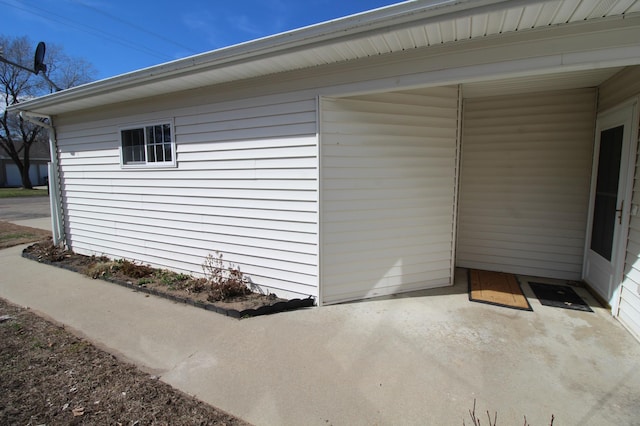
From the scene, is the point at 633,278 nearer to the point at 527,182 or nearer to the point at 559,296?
the point at 559,296

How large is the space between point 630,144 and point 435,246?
2.21 meters

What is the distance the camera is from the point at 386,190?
3912 millimetres

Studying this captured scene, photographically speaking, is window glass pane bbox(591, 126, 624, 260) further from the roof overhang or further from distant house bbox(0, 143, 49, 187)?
distant house bbox(0, 143, 49, 187)

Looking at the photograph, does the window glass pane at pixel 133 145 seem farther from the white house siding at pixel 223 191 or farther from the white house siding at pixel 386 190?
the white house siding at pixel 386 190

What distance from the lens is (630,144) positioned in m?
3.25

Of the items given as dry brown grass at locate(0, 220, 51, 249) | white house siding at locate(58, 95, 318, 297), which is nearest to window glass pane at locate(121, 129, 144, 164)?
white house siding at locate(58, 95, 318, 297)

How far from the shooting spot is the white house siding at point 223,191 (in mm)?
3824

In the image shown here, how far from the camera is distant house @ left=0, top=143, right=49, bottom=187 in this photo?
105 feet

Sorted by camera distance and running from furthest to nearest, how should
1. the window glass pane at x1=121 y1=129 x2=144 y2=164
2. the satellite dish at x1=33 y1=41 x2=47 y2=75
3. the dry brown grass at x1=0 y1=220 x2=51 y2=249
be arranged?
the dry brown grass at x1=0 y1=220 x2=51 y2=249 < the satellite dish at x1=33 y1=41 x2=47 y2=75 < the window glass pane at x1=121 y1=129 x2=144 y2=164

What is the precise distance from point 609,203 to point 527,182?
106 cm

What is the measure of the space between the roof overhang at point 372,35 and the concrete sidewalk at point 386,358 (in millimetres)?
2735

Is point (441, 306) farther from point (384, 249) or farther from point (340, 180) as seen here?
point (340, 180)

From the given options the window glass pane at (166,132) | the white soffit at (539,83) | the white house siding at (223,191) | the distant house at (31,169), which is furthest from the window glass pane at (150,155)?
the distant house at (31,169)

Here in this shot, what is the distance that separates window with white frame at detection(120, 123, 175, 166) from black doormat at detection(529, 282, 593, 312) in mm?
5367
